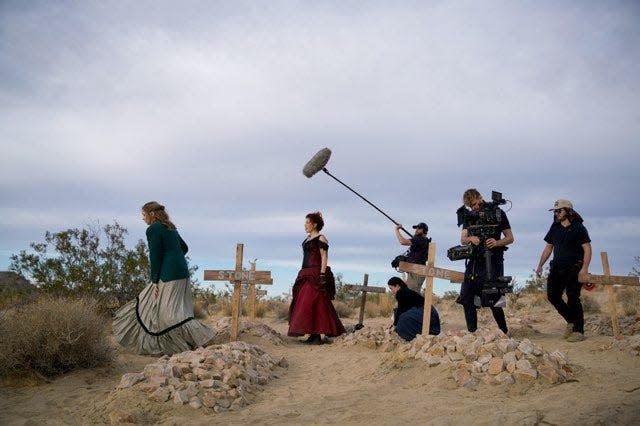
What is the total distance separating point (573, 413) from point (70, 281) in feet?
33.1

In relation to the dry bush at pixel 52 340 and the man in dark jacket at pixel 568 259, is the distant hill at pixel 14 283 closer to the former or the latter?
the dry bush at pixel 52 340

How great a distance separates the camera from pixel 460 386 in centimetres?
532

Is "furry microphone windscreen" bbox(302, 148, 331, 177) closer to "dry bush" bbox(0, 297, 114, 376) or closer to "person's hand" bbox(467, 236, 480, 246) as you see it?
"person's hand" bbox(467, 236, 480, 246)

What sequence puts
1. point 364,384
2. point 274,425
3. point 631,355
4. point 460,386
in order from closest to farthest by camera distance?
1. point 274,425
2. point 460,386
3. point 364,384
4. point 631,355

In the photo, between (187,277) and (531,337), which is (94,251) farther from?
(531,337)

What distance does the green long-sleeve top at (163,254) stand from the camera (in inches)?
282

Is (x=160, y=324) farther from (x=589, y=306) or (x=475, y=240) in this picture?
(x=589, y=306)

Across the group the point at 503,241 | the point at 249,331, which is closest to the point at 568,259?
the point at 503,241

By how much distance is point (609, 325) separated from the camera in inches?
376

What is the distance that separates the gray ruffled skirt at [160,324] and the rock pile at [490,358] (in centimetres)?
280

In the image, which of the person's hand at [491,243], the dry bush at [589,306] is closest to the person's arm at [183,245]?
the person's hand at [491,243]

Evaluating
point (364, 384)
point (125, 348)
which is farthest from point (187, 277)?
point (364, 384)

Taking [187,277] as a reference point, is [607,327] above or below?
below

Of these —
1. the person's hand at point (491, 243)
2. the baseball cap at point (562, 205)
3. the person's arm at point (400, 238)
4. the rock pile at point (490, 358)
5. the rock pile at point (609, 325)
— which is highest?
the baseball cap at point (562, 205)
